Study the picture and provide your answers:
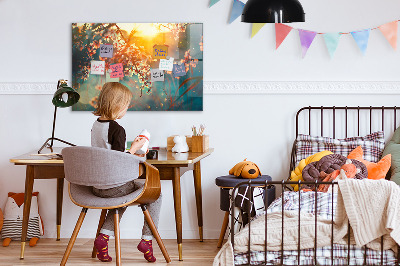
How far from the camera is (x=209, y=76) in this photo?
171 inches

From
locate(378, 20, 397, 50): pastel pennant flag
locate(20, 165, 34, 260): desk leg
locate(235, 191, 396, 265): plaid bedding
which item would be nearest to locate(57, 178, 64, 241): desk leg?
locate(20, 165, 34, 260): desk leg

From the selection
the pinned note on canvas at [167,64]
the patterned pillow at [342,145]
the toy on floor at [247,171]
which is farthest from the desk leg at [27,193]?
the patterned pillow at [342,145]

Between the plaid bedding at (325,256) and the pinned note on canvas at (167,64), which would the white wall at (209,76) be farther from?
the plaid bedding at (325,256)

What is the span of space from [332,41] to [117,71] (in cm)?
155

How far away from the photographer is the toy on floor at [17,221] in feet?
13.8

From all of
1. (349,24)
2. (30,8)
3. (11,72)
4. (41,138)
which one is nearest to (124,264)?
(41,138)

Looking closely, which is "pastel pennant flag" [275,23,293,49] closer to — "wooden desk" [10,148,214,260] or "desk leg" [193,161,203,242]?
"wooden desk" [10,148,214,260]

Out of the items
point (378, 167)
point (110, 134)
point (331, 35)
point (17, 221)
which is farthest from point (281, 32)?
point (17, 221)

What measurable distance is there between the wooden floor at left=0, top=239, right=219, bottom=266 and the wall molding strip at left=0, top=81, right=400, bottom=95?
3.58 ft

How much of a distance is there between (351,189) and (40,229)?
2.38 m

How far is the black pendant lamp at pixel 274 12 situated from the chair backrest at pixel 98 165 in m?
0.99

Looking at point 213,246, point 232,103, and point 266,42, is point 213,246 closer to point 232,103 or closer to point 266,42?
point 232,103

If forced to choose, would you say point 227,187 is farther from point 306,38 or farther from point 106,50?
point 106,50

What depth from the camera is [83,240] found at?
429cm
